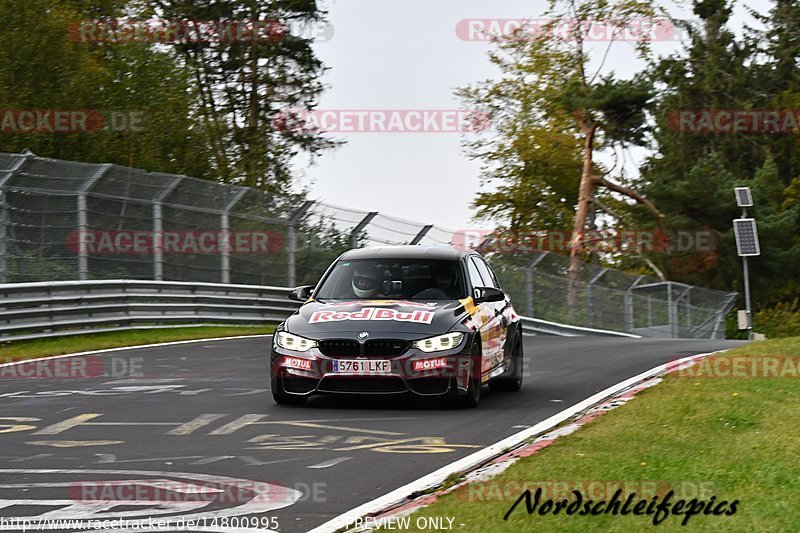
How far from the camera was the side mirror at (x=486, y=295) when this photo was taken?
459 inches

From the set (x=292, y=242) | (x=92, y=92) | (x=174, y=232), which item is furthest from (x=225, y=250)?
(x=92, y=92)

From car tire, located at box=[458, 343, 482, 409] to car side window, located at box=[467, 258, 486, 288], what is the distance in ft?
4.38

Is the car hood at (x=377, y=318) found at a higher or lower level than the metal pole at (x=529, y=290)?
higher

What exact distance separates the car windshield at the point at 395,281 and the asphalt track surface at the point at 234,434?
1.01 m

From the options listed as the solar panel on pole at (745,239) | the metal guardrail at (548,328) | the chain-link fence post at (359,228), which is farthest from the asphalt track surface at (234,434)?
the solar panel on pole at (745,239)

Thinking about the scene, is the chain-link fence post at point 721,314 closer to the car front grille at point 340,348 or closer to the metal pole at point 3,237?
the metal pole at point 3,237

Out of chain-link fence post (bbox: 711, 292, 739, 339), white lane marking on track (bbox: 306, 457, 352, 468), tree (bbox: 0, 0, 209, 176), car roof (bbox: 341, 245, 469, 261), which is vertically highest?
tree (bbox: 0, 0, 209, 176)

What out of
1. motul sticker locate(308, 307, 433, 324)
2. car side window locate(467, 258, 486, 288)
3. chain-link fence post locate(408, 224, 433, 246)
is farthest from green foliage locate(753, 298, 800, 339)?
motul sticker locate(308, 307, 433, 324)

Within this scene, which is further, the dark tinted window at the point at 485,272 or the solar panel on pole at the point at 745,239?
the solar panel on pole at the point at 745,239

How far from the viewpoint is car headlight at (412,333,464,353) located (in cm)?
1054

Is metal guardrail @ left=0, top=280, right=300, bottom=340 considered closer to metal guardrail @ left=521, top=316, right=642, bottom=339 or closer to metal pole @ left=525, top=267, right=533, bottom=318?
metal guardrail @ left=521, top=316, right=642, bottom=339

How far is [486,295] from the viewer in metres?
11.8

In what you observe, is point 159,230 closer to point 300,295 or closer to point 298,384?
point 300,295

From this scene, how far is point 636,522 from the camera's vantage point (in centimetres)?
562
